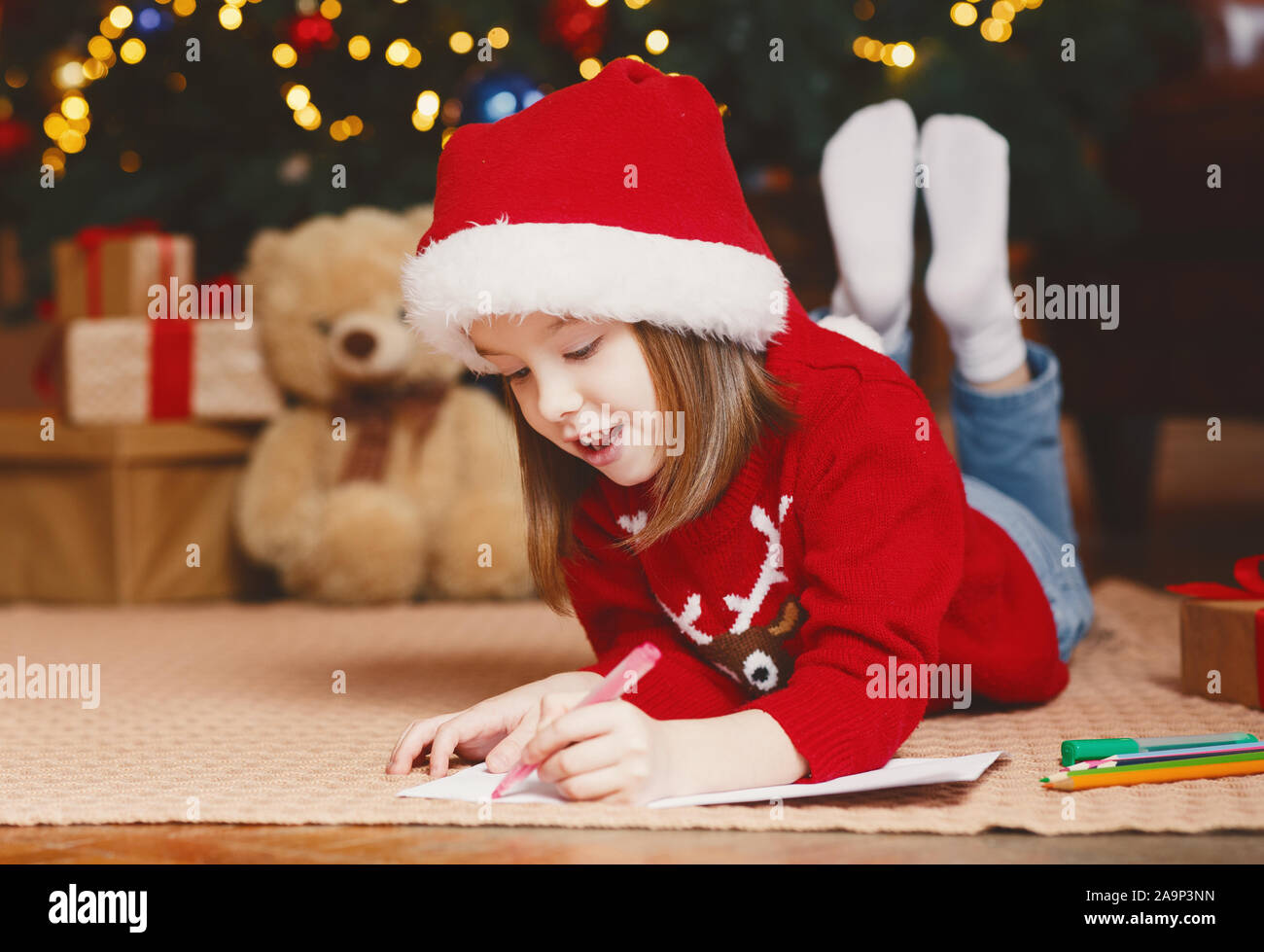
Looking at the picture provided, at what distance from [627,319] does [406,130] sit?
125 centimetres

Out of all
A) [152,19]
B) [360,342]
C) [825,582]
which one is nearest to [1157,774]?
[825,582]

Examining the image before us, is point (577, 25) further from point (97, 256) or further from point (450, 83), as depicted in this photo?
point (97, 256)

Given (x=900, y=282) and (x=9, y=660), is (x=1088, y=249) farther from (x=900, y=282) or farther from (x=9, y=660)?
(x=9, y=660)

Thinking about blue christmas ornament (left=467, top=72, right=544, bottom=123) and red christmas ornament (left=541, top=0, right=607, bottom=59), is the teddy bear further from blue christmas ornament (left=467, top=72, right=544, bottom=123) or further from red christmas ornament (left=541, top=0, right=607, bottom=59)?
red christmas ornament (left=541, top=0, right=607, bottom=59)

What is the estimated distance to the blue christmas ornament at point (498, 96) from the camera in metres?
1.66

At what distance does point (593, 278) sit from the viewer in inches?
28.4

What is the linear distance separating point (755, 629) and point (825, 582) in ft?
0.37

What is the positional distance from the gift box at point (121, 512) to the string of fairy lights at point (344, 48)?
0.46 metres

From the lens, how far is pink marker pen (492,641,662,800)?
67 centimetres

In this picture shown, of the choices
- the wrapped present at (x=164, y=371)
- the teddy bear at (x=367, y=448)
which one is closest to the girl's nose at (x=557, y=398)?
the teddy bear at (x=367, y=448)

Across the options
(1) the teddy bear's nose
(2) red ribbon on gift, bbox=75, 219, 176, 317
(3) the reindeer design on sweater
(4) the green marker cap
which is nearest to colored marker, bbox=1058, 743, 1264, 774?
(4) the green marker cap

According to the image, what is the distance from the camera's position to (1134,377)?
2047mm
